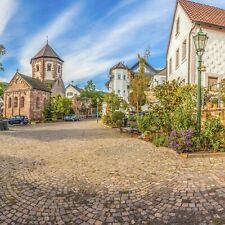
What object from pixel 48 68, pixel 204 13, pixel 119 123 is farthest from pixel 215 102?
pixel 48 68

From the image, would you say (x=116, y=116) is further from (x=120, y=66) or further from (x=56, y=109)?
(x=120, y=66)

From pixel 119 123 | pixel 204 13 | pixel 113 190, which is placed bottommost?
pixel 113 190

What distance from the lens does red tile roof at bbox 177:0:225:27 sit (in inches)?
789

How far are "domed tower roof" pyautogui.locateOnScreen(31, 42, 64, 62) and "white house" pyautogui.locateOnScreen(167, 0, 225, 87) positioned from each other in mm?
53656

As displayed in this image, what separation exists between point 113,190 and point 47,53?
231 feet

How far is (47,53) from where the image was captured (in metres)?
72.1

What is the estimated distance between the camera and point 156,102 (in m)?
15.1

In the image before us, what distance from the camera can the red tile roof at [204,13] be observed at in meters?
20.0

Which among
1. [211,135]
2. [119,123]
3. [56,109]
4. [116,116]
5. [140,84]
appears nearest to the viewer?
[211,135]

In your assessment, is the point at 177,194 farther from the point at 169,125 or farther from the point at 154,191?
the point at 169,125

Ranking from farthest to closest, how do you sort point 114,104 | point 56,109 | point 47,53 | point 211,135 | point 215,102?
point 47,53
point 56,109
point 114,104
point 215,102
point 211,135

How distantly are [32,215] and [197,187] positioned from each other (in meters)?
3.25

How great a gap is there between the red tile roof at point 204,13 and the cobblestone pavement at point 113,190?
14.4 meters

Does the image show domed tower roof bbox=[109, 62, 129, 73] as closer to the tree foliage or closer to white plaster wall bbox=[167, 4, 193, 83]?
the tree foliage
